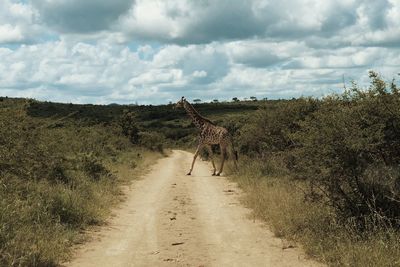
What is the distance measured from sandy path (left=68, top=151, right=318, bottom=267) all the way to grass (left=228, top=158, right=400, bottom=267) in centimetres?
32

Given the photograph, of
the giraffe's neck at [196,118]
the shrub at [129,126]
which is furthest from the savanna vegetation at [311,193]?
the shrub at [129,126]

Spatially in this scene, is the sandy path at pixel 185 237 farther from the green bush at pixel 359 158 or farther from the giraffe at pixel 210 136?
the giraffe at pixel 210 136

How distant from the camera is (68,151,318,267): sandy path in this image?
27.9 ft

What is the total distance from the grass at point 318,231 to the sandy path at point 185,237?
1.06ft

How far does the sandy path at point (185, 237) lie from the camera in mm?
8516

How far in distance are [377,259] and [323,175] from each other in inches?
101

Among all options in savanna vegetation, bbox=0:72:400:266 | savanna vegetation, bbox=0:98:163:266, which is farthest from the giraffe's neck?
savanna vegetation, bbox=0:72:400:266

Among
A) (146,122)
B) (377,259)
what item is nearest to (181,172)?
(377,259)

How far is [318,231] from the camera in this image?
31.4 feet

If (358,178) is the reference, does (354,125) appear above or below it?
above

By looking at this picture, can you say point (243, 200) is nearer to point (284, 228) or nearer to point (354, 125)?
point (284, 228)

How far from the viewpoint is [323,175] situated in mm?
9734

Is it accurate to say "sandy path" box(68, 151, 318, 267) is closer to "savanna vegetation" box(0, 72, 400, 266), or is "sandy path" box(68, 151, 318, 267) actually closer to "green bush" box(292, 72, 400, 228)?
"savanna vegetation" box(0, 72, 400, 266)

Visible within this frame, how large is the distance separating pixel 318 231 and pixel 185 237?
2633 millimetres
